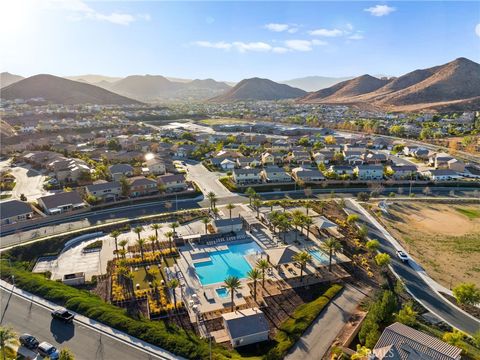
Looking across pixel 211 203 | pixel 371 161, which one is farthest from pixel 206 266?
pixel 371 161

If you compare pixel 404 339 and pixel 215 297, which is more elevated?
pixel 404 339

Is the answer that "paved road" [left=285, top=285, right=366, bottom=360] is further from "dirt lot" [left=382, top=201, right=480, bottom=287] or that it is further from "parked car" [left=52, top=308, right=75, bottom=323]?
"parked car" [left=52, top=308, right=75, bottom=323]

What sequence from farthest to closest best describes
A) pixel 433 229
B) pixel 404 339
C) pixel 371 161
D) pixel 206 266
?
pixel 371 161
pixel 433 229
pixel 206 266
pixel 404 339

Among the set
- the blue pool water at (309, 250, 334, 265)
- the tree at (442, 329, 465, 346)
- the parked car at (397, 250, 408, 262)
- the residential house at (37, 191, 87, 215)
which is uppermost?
the residential house at (37, 191, 87, 215)

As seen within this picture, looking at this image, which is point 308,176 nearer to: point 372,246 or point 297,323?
point 372,246

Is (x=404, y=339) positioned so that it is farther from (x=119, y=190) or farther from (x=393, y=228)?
(x=119, y=190)

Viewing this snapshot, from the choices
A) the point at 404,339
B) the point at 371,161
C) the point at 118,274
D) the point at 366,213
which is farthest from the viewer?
the point at 371,161

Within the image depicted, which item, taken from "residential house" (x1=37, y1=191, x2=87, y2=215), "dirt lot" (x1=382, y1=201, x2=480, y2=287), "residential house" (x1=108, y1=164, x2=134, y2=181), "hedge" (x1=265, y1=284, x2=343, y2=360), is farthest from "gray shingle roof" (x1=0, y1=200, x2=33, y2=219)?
"dirt lot" (x1=382, y1=201, x2=480, y2=287)
